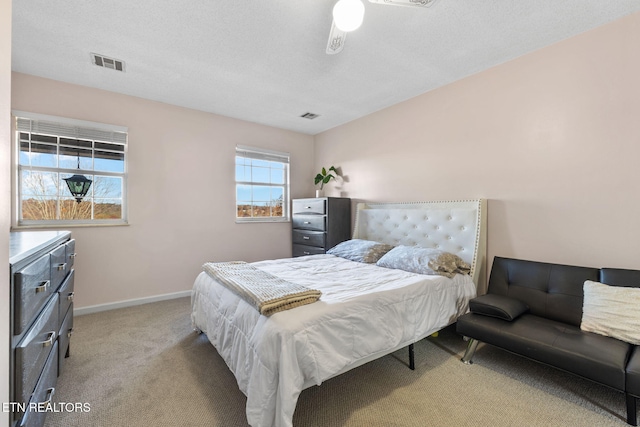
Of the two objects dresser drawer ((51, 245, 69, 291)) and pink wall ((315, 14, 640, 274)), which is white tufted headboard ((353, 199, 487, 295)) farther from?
dresser drawer ((51, 245, 69, 291))

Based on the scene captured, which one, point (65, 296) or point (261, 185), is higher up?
point (261, 185)

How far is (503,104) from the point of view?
2.71 meters

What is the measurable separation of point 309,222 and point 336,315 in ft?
8.99

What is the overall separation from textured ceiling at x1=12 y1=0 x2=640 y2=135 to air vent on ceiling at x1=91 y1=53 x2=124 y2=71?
6cm

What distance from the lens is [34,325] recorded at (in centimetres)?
127

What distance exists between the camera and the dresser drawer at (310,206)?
4.12m

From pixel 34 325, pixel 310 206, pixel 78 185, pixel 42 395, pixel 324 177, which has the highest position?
pixel 324 177

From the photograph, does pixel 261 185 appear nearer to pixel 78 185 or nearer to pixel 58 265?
pixel 78 185

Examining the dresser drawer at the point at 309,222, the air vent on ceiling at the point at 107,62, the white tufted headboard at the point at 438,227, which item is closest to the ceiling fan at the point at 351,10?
the white tufted headboard at the point at 438,227

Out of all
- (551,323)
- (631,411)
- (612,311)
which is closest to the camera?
(631,411)

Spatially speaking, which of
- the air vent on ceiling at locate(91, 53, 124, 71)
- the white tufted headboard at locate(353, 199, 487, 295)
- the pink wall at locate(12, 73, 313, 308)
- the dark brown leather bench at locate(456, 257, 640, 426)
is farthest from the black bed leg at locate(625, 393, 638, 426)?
the air vent on ceiling at locate(91, 53, 124, 71)

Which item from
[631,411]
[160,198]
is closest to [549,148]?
[631,411]

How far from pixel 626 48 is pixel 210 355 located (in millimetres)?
4080

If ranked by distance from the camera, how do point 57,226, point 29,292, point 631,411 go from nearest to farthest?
point 29,292, point 631,411, point 57,226
